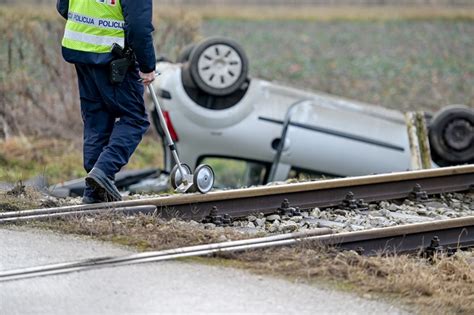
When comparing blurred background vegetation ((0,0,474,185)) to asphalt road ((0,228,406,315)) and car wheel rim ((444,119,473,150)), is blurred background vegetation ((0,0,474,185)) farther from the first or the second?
car wheel rim ((444,119,473,150))

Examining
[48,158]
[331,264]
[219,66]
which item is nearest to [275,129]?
[219,66]

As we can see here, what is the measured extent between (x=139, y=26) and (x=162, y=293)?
2318 millimetres

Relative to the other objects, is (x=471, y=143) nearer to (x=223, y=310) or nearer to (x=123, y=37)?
(x=123, y=37)

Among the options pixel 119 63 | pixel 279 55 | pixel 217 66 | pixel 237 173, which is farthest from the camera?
pixel 279 55

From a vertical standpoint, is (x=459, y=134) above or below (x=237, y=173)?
above

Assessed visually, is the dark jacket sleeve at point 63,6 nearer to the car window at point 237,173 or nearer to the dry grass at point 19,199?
the dry grass at point 19,199

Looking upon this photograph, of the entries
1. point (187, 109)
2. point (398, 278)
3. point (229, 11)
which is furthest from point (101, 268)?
point (229, 11)

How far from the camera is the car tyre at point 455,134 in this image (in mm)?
13273

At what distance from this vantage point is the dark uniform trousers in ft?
26.8

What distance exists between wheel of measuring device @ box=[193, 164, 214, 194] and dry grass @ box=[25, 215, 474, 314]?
27.5 inches

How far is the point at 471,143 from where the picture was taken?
1327 centimetres

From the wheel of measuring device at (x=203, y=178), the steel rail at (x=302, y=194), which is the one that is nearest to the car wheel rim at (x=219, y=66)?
the steel rail at (x=302, y=194)

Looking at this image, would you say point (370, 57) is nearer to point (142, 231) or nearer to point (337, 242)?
point (337, 242)

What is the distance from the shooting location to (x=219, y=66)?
1300 centimetres
